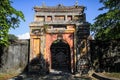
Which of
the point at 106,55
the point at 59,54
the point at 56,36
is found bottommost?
the point at 106,55

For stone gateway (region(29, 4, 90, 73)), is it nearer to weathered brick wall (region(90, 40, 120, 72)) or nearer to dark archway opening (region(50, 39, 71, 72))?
weathered brick wall (region(90, 40, 120, 72))

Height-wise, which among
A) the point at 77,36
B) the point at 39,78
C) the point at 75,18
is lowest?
the point at 39,78

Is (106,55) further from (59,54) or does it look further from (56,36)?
(59,54)

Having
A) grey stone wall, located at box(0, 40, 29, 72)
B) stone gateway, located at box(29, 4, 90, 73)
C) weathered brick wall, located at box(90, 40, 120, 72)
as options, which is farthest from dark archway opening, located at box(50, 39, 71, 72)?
weathered brick wall, located at box(90, 40, 120, 72)

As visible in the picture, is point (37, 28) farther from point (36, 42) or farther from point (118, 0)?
point (118, 0)

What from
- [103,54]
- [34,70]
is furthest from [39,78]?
[103,54]

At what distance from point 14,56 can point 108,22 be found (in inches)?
307

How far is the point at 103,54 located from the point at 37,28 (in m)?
5.46

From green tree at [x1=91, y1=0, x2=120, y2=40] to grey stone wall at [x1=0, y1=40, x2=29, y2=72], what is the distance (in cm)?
575

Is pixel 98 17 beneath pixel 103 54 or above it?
above

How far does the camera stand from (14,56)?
20.4 meters

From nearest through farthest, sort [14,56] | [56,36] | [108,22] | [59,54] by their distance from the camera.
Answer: [108,22], [56,36], [14,56], [59,54]

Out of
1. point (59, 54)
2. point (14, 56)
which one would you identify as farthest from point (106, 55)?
point (59, 54)

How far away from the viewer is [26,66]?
20.2 m
